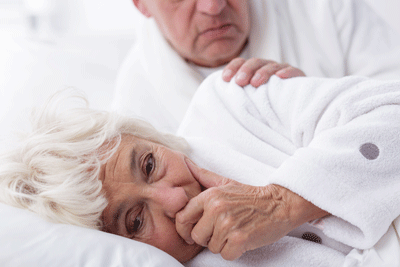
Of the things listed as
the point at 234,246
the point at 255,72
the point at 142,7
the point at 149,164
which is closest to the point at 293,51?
the point at 255,72

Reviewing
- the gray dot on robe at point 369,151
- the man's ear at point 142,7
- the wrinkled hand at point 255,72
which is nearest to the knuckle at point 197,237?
the gray dot on robe at point 369,151

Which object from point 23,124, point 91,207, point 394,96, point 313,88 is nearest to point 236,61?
point 313,88

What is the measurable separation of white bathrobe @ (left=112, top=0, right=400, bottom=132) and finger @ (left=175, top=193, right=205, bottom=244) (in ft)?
2.91

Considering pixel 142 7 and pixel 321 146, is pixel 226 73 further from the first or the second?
pixel 142 7

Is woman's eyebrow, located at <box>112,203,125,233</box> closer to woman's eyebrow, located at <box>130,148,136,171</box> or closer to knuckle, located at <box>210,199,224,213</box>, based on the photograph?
woman's eyebrow, located at <box>130,148,136,171</box>

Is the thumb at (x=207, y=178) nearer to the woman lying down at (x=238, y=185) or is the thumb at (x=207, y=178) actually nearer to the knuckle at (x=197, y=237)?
the woman lying down at (x=238, y=185)

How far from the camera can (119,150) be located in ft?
2.73

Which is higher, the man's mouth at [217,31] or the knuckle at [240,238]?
the man's mouth at [217,31]

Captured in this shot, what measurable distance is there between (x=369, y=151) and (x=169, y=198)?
43 cm

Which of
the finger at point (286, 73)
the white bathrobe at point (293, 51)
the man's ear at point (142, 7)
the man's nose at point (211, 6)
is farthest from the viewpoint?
the man's ear at point (142, 7)

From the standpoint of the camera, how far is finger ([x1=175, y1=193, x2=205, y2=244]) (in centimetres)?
73

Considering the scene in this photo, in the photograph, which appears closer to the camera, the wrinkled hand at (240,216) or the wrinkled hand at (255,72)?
the wrinkled hand at (240,216)

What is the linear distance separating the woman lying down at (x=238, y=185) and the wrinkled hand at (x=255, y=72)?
143 millimetres

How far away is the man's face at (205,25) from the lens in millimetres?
1373
